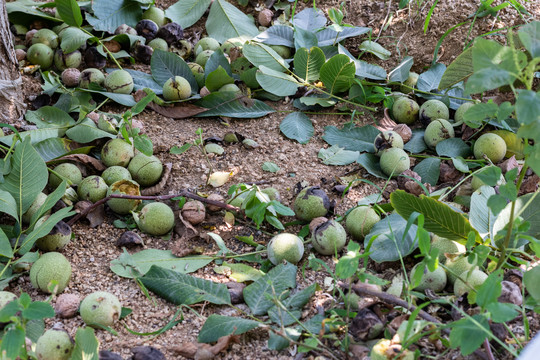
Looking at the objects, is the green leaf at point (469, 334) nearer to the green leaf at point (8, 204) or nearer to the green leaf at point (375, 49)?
the green leaf at point (8, 204)

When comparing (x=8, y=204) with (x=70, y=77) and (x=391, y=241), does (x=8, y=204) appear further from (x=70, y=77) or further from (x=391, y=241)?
(x=391, y=241)

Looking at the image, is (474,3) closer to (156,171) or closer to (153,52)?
(153,52)

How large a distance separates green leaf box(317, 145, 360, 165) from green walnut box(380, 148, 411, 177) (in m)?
0.18

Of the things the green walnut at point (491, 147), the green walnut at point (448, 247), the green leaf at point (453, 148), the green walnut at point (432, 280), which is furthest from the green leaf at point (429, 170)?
the green walnut at point (432, 280)

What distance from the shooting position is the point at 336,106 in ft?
9.37

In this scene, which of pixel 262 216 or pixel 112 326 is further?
pixel 262 216

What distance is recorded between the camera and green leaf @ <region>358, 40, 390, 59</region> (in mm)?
2959

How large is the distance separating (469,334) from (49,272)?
52.5 inches

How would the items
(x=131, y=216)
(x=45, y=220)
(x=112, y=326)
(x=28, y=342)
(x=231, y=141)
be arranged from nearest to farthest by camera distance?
(x=28, y=342) → (x=112, y=326) → (x=45, y=220) → (x=131, y=216) → (x=231, y=141)

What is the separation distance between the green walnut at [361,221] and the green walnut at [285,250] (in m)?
0.24

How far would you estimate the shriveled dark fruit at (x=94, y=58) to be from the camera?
3.00 m

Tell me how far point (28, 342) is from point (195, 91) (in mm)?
1651

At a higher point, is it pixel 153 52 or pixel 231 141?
pixel 153 52

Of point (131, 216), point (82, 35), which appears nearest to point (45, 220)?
point (131, 216)
